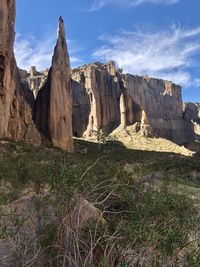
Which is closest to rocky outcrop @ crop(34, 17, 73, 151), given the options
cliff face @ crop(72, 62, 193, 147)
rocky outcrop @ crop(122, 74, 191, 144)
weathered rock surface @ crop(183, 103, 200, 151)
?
cliff face @ crop(72, 62, 193, 147)

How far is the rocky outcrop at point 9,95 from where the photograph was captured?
49688mm

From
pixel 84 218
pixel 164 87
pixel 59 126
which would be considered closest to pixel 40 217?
pixel 84 218

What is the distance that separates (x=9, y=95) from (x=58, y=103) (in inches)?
844

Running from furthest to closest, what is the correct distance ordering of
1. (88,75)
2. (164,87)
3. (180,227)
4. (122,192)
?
1. (164,87)
2. (88,75)
3. (122,192)
4. (180,227)

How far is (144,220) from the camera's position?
1085 centimetres

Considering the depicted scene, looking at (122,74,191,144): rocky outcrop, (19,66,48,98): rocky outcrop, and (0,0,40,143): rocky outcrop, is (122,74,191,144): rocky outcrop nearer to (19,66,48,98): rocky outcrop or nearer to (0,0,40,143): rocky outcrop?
(19,66,48,98): rocky outcrop

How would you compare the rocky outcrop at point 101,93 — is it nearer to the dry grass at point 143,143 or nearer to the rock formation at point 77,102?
the rock formation at point 77,102

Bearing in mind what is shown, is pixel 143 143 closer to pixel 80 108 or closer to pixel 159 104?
pixel 80 108

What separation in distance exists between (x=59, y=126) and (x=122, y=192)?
2331 inches

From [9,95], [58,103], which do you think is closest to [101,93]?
[58,103]

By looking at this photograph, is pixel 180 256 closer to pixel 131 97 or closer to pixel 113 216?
pixel 113 216

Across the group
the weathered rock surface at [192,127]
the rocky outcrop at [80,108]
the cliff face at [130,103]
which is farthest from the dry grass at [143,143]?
the weathered rock surface at [192,127]

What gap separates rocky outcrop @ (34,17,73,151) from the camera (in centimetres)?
7006

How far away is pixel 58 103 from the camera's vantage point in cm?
7356
